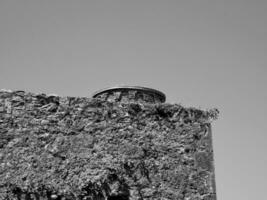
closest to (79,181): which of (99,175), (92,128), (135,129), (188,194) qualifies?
(99,175)

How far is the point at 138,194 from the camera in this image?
3.53m

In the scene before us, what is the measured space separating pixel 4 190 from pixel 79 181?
0.62m

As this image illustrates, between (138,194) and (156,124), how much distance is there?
70 cm

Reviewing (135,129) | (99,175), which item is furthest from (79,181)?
(135,129)

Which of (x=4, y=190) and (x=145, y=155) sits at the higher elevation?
(x=145, y=155)

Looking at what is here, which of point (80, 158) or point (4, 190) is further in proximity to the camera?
point (80, 158)

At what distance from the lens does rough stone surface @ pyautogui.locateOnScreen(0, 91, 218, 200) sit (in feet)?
10.9

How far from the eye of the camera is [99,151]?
3.53 m

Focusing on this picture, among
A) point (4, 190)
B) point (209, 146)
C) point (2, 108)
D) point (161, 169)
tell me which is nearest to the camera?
point (4, 190)

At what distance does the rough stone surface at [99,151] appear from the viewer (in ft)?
10.9

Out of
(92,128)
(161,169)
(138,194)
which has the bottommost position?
(138,194)

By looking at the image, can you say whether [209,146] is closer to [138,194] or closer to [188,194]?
[188,194]

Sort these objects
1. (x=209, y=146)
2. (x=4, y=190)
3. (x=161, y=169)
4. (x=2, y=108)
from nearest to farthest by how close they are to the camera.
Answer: (x=4, y=190) < (x=2, y=108) < (x=161, y=169) < (x=209, y=146)

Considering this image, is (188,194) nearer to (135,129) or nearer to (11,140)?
(135,129)
